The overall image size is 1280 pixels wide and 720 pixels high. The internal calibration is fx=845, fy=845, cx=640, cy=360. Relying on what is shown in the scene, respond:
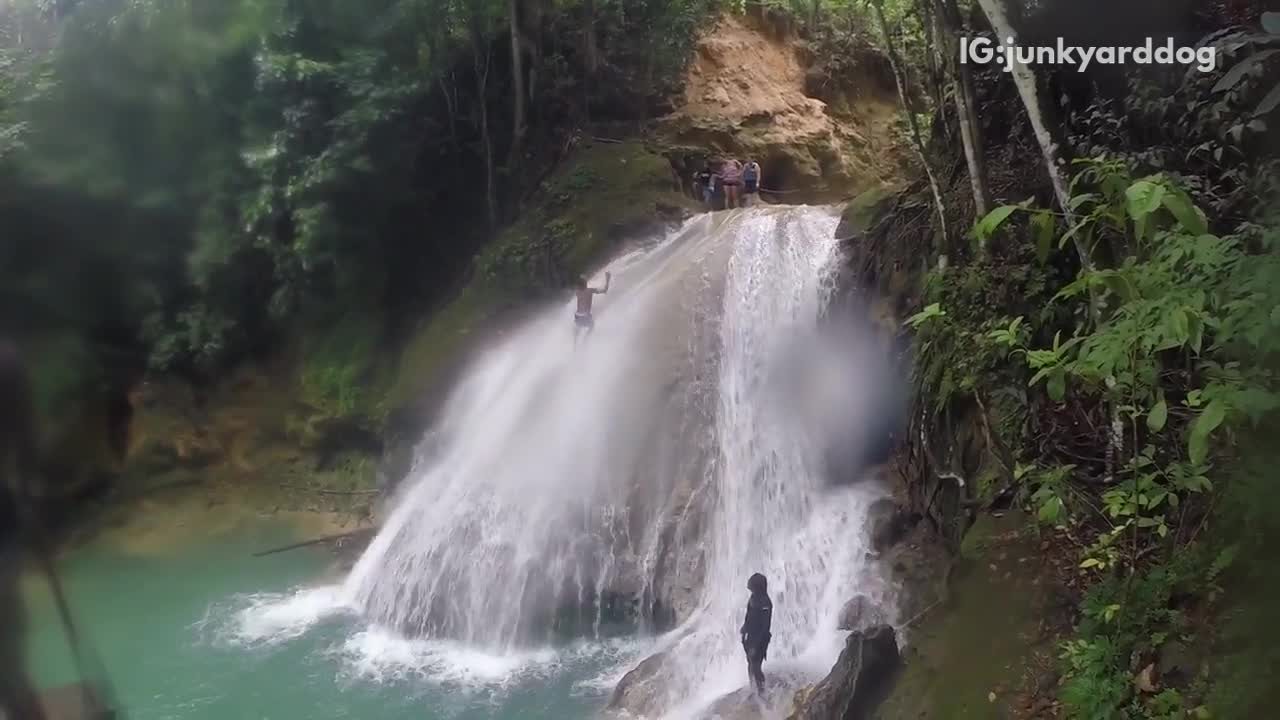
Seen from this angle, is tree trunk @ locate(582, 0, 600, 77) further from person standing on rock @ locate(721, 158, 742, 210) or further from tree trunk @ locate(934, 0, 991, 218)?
tree trunk @ locate(934, 0, 991, 218)

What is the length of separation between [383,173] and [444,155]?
5.10ft

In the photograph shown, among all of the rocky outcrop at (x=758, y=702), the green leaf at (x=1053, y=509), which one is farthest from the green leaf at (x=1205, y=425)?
the rocky outcrop at (x=758, y=702)

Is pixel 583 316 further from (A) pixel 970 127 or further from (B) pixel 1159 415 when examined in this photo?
(B) pixel 1159 415

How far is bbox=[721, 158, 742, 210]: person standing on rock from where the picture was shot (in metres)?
13.6

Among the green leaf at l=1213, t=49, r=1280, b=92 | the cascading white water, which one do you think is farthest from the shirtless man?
the green leaf at l=1213, t=49, r=1280, b=92

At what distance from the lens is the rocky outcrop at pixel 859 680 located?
5.55 meters

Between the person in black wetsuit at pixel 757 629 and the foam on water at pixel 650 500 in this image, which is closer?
the person in black wetsuit at pixel 757 629

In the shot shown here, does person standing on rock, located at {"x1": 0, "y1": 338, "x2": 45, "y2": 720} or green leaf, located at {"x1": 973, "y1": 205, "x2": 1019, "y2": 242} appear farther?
green leaf, located at {"x1": 973, "y1": 205, "x2": 1019, "y2": 242}

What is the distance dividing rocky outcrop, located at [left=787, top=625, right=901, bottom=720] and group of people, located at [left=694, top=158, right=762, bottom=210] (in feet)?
29.3

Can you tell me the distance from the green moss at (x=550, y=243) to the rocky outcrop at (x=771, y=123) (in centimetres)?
140

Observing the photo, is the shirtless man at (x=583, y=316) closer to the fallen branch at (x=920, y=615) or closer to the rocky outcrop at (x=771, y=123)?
the rocky outcrop at (x=771, y=123)

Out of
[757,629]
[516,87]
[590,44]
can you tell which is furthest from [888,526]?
[590,44]

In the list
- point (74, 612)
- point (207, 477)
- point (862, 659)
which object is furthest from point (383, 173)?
point (74, 612)

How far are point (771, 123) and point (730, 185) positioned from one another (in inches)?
103
